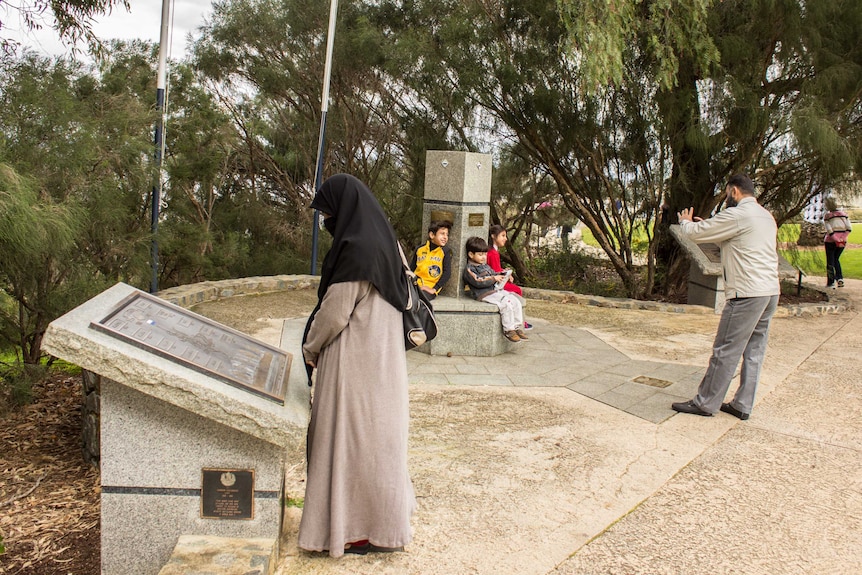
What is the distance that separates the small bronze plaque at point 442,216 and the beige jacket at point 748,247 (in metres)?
2.72

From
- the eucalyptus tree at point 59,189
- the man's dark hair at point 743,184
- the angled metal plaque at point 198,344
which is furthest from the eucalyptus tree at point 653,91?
the angled metal plaque at point 198,344

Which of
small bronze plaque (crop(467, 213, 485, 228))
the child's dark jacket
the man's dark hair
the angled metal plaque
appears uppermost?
the man's dark hair

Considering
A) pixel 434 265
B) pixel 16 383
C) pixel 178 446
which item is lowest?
pixel 16 383

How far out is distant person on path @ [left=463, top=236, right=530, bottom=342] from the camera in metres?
7.19

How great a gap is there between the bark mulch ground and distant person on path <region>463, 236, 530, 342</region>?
3.72 metres

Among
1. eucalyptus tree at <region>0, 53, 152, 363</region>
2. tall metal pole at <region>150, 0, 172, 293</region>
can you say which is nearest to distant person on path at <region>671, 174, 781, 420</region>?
eucalyptus tree at <region>0, 53, 152, 363</region>

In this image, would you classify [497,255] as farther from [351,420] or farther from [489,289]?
[351,420]

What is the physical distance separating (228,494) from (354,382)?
2.15 ft

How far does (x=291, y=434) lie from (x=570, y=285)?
11.3 metres

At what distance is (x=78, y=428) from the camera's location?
576 centimetres

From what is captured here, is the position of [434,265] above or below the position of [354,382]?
above

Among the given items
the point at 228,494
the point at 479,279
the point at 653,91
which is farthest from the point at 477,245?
the point at 653,91

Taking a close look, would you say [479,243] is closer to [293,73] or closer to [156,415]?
[156,415]

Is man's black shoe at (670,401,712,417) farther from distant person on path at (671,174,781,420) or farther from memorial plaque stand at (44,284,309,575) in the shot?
memorial plaque stand at (44,284,309,575)
